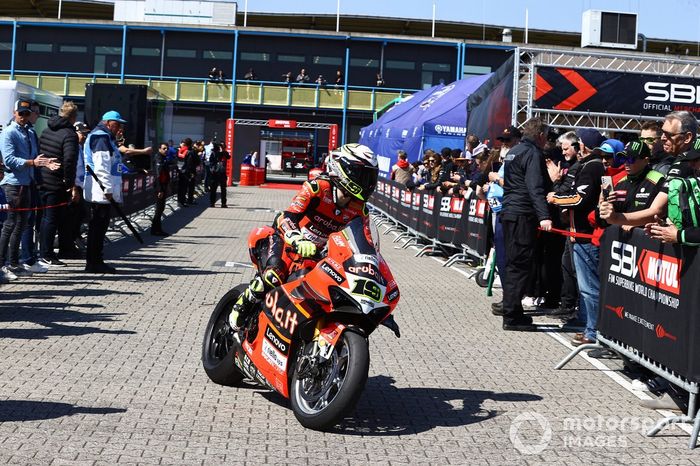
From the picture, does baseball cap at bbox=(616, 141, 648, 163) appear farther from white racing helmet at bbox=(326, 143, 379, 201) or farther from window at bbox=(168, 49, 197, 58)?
window at bbox=(168, 49, 197, 58)

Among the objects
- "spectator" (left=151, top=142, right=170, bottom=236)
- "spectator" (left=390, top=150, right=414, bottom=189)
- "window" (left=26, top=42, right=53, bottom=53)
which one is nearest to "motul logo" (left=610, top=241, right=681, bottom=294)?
"spectator" (left=151, top=142, right=170, bottom=236)

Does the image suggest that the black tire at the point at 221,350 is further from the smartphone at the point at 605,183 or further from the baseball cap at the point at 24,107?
the baseball cap at the point at 24,107

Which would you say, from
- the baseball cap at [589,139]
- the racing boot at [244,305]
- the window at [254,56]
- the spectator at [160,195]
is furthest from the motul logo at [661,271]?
the window at [254,56]

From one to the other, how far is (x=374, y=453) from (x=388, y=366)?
261 cm

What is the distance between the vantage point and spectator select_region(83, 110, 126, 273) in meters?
13.7

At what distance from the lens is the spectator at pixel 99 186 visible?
1368cm

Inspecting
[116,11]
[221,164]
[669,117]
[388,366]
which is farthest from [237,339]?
[116,11]

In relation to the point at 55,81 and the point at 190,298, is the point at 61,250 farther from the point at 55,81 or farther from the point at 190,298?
the point at 55,81

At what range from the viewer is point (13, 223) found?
12516 millimetres

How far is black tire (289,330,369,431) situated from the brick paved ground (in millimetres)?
102

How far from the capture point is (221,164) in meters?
32.1

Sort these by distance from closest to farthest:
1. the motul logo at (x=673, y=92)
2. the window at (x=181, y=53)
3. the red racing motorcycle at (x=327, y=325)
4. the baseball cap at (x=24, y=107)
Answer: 1. the red racing motorcycle at (x=327, y=325)
2. the baseball cap at (x=24, y=107)
3. the motul logo at (x=673, y=92)
4. the window at (x=181, y=53)

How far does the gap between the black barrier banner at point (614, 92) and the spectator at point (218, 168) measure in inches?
586

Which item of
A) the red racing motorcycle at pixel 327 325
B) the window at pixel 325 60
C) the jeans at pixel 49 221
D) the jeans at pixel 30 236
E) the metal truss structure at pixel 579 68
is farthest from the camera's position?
the window at pixel 325 60
